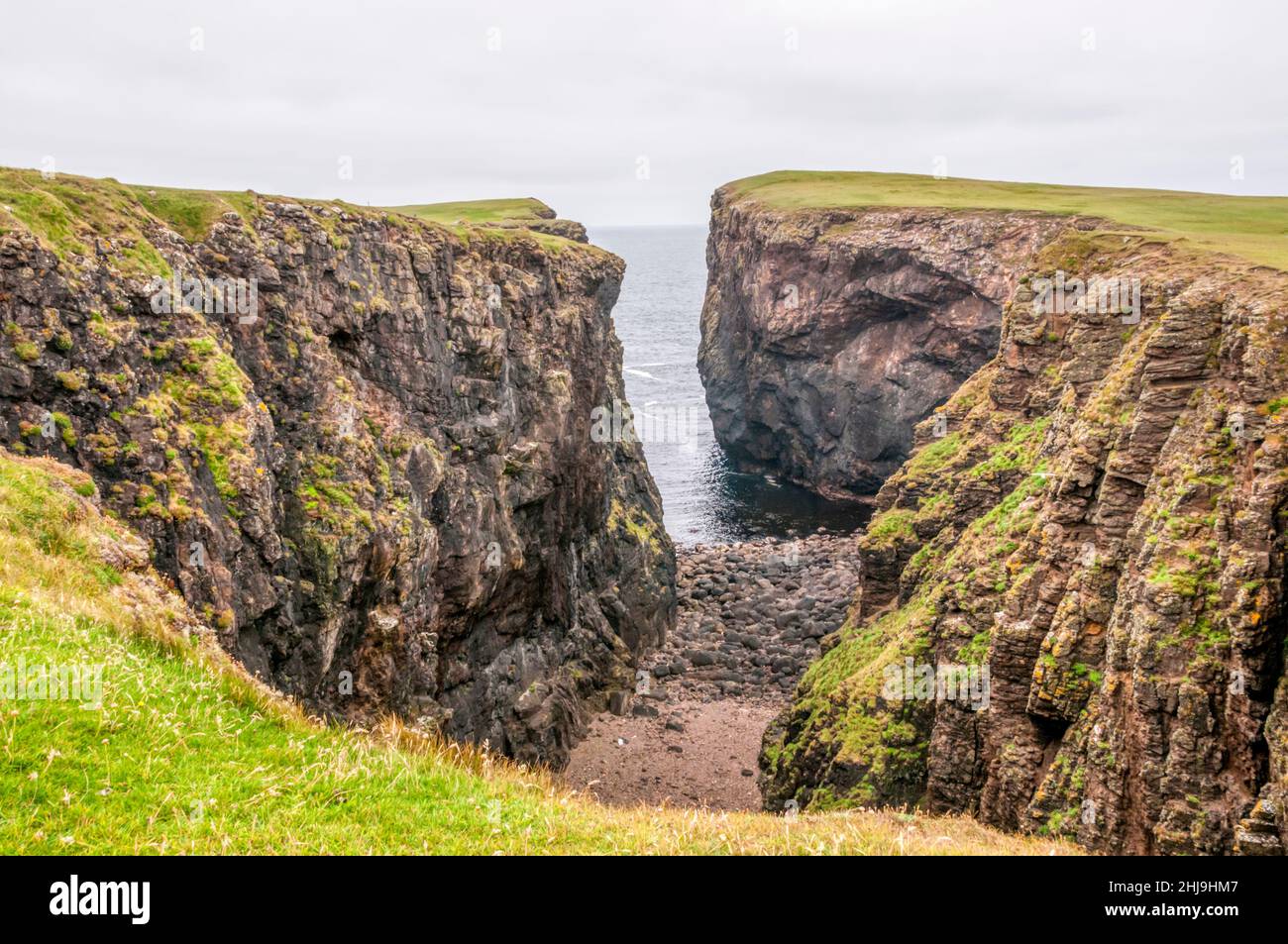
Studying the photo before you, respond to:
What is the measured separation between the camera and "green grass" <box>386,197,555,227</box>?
80287mm

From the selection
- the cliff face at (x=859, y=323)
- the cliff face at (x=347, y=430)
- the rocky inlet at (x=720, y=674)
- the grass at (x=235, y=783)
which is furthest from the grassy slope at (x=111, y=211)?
the cliff face at (x=859, y=323)

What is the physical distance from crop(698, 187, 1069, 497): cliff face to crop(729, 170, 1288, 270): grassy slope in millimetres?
5522

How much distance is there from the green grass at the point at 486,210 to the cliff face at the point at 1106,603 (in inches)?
2030

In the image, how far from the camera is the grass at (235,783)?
374 inches

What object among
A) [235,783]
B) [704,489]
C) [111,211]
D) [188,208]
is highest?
[188,208]

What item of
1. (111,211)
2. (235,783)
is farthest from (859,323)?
(235,783)

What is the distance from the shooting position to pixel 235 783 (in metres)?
10.7

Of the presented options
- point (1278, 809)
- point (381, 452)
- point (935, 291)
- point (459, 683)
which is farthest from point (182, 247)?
point (935, 291)

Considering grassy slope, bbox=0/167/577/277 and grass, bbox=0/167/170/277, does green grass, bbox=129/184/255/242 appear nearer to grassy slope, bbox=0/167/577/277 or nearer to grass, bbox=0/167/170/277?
grassy slope, bbox=0/167/577/277

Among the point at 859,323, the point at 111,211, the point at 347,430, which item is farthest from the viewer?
the point at 859,323

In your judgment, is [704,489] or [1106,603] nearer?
[1106,603]

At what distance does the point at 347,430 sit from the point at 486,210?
190 ft

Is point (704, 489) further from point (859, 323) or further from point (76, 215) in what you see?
point (76, 215)
